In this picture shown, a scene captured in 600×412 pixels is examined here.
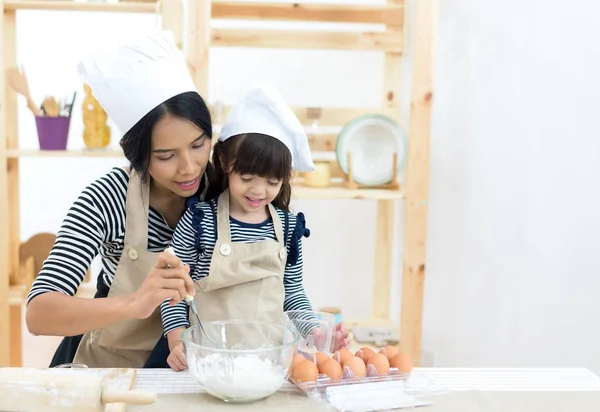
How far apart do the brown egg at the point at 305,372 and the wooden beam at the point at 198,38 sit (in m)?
1.33

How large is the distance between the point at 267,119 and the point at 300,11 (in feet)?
3.72

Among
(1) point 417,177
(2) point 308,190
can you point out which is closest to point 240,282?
(2) point 308,190

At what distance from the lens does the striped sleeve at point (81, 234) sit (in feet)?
4.43

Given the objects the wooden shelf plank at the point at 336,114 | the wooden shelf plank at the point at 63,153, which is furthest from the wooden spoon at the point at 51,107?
the wooden shelf plank at the point at 336,114

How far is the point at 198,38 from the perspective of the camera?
227 centimetres

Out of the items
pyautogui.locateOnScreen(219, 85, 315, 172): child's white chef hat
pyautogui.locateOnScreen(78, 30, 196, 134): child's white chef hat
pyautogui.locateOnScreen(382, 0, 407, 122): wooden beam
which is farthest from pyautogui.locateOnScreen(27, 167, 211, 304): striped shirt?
pyautogui.locateOnScreen(382, 0, 407, 122): wooden beam

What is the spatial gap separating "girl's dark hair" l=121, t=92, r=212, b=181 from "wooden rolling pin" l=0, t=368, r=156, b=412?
0.58 metres

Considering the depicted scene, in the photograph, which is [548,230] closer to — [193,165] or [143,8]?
[193,165]

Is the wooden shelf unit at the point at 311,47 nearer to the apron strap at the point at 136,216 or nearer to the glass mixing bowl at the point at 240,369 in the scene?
the apron strap at the point at 136,216

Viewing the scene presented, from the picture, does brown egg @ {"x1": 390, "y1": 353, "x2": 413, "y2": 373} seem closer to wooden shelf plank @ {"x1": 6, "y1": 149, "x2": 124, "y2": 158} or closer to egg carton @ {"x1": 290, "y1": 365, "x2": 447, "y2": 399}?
egg carton @ {"x1": 290, "y1": 365, "x2": 447, "y2": 399}

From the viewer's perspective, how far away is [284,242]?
5.04 feet

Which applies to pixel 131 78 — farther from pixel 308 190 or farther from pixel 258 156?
pixel 308 190

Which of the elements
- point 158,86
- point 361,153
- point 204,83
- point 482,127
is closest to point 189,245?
point 158,86

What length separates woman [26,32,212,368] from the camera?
4.30ft
